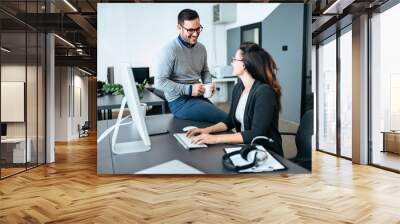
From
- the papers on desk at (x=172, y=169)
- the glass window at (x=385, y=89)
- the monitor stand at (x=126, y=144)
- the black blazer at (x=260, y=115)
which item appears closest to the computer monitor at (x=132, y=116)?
the monitor stand at (x=126, y=144)

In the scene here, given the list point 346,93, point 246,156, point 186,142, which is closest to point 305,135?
point 246,156

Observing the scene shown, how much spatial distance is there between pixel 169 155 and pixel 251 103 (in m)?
1.42

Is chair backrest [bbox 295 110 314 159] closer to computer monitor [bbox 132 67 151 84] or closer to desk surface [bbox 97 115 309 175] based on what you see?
desk surface [bbox 97 115 309 175]

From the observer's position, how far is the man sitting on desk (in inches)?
232

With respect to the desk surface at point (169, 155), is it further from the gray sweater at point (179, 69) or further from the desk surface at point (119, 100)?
the gray sweater at point (179, 69)

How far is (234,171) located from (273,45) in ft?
6.40

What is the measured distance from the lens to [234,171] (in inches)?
232

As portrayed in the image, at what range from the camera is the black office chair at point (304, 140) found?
5957 mm

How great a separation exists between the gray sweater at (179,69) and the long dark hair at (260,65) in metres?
0.61

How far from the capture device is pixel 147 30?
594 cm

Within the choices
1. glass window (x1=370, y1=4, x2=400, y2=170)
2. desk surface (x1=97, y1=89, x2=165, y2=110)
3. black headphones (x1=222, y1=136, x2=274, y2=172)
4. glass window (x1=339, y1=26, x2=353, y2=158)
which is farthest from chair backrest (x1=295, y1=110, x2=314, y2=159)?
glass window (x1=339, y1=26, x2=353, y2=158)

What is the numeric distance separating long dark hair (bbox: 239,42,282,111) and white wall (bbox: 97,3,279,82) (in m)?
0.33

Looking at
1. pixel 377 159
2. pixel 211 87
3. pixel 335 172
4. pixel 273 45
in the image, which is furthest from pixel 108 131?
pixel 377 159

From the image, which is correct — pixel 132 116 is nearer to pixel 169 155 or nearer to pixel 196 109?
pixel 169 155
